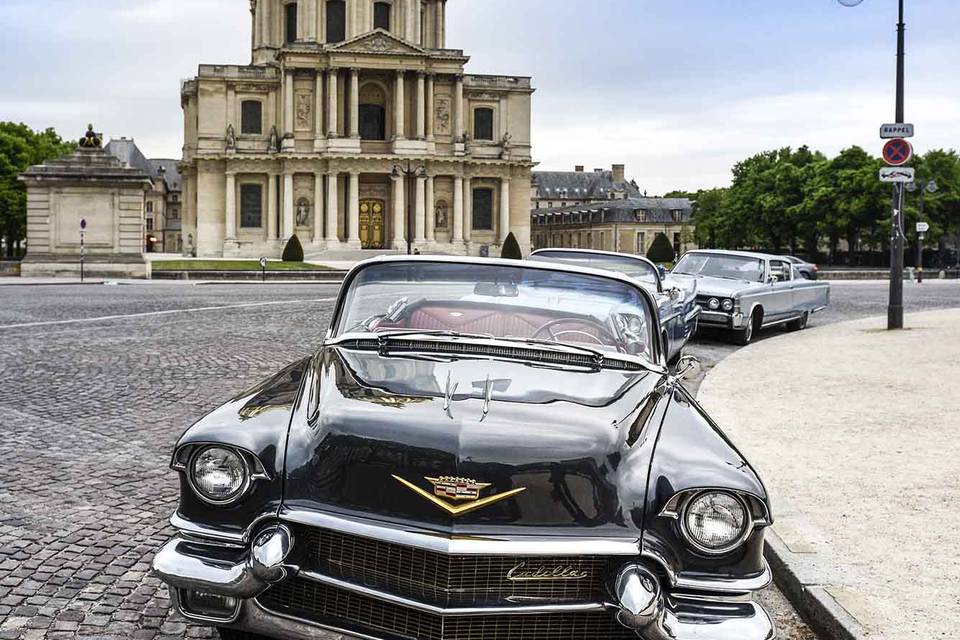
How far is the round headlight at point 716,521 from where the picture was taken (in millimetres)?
3127

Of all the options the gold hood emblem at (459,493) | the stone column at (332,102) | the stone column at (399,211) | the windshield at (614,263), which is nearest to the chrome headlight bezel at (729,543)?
the gold hood emblem at (459,493)

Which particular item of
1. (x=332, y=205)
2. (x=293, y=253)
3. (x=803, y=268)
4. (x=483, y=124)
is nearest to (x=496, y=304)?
(x=803, y=268)

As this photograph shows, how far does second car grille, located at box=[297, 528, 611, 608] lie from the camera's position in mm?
2973

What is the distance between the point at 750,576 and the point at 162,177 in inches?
5176

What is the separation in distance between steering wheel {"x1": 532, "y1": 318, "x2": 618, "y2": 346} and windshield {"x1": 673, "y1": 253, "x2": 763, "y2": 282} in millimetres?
13422

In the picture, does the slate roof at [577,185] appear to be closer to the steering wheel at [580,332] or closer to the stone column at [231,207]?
the stone column at [231,207]

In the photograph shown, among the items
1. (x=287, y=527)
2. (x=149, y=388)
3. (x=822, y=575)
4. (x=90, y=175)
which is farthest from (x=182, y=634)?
(x=90, y=175)

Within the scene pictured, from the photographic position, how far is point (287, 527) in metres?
3.16

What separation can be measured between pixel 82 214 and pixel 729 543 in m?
38.5

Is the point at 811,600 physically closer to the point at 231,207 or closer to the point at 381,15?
the point at 231,207

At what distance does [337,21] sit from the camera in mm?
77500

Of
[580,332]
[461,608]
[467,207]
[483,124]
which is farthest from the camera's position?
[483,124]

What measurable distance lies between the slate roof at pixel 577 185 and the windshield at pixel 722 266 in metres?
135

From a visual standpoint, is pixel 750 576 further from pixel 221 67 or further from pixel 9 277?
pixel 221 67
